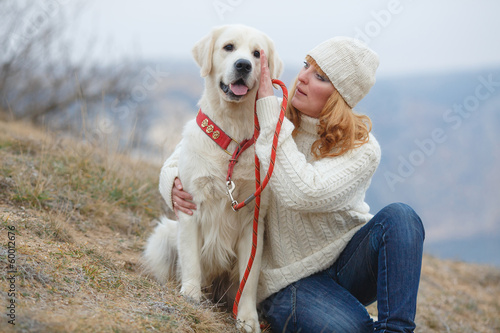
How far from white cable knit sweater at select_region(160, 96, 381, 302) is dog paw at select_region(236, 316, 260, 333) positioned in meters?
0.16

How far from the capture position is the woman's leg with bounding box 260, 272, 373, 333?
89.2 inches

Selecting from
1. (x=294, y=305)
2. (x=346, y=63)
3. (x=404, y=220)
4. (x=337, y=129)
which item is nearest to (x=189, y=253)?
(x=294, y=305)

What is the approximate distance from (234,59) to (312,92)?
44 cm

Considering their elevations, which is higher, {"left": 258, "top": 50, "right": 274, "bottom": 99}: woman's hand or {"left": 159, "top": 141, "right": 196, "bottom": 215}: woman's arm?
{"left": 258, "top": 50, "right": 274, "bottom": 99}: woman's hand

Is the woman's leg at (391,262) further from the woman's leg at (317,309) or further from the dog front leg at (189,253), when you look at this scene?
the dog front leg at (189,253)

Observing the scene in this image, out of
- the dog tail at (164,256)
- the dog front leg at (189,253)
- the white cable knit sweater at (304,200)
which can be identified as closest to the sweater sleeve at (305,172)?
the white cable knit sweater at (304,200)

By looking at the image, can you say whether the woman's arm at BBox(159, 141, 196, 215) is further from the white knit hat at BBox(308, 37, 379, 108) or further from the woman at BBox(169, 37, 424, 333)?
the white knit hat at BBox(308, 37, 379, 108)

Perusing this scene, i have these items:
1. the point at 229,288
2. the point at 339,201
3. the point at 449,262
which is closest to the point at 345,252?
the point at 339,201

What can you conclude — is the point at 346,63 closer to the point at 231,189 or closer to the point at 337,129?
the point at 337,129

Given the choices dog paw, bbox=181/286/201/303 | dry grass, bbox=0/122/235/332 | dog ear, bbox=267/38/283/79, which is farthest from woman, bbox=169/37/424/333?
dry grass, bbox=0/122/235/332

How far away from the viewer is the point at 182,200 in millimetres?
2547

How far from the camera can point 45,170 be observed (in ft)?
12.2

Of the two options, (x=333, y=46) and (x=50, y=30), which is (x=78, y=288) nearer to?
(x=333, y=46)

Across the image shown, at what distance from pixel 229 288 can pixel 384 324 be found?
991mm
